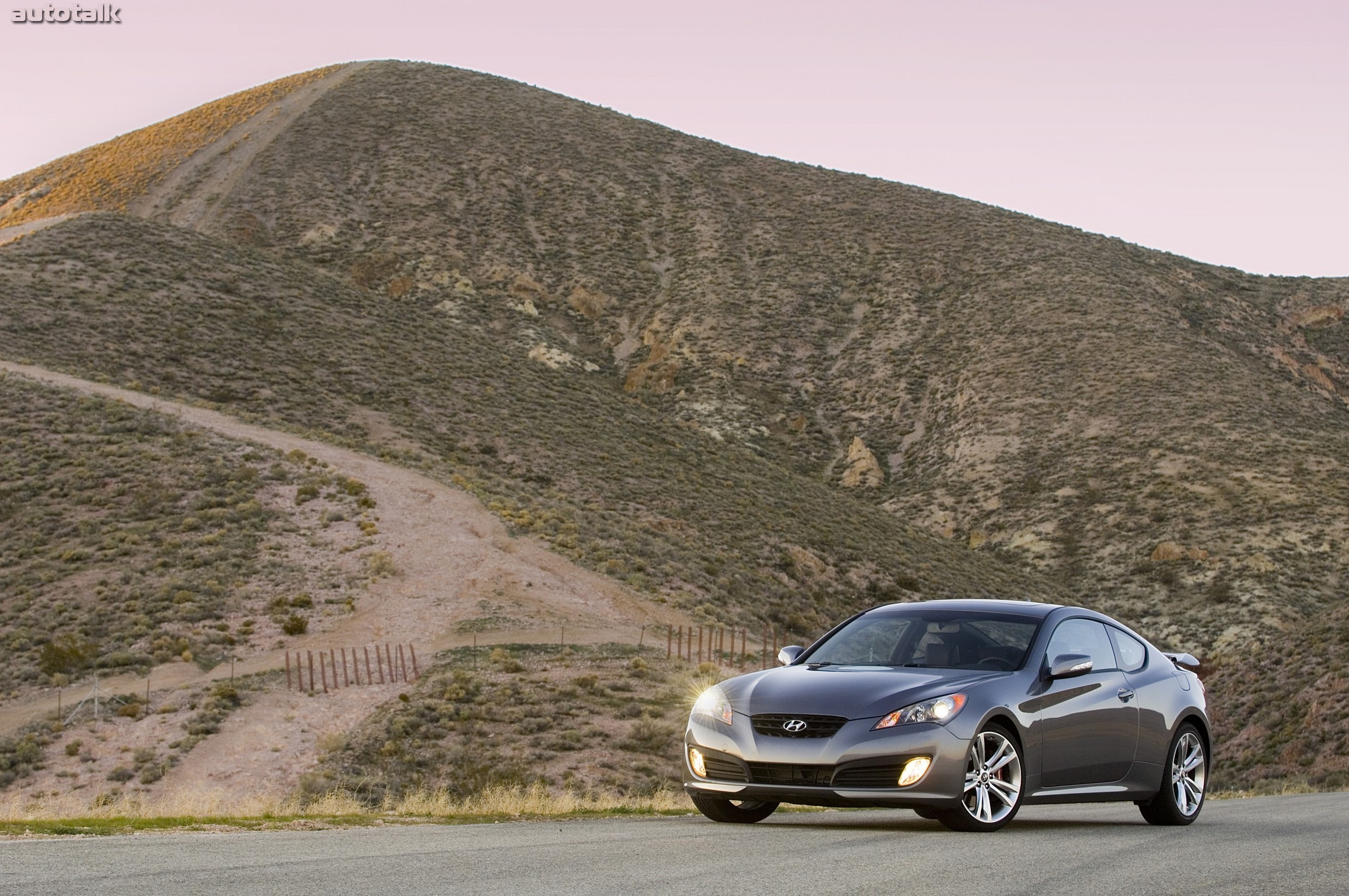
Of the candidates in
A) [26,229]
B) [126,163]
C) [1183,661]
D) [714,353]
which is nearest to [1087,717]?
[1183,661]

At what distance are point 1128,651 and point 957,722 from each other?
2644mm

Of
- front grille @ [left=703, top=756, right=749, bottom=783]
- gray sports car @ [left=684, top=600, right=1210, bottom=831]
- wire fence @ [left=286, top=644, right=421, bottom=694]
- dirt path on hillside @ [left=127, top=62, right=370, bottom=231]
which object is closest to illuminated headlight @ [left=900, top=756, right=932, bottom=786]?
gray sports car @ [left=684, top=600, right=1210, bottom=831]

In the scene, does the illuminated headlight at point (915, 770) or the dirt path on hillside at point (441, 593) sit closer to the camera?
the illuminated headlight at point (915, 770)

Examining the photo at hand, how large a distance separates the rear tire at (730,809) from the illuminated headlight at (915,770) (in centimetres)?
142

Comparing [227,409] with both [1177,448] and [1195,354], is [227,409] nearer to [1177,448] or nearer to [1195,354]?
Result: [1177,448]

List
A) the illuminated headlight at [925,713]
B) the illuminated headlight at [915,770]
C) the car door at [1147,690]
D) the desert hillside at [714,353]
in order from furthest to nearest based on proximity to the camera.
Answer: the desert hillside at [714,353]
the car door at [1147,690]
the illuminated headlight at [925,713]
the illuminated headlight at [915,770]

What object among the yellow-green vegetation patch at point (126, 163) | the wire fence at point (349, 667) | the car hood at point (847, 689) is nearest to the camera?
the car hood at point (847, 689)

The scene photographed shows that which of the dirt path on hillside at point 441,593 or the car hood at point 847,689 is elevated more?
the car hood at point 847,689

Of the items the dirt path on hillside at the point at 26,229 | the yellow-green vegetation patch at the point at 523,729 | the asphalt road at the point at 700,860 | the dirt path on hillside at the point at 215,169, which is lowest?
the yellow-green vegetation patch at the point at 523,729

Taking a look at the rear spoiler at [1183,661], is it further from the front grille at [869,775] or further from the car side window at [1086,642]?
the front grille at [869,775]

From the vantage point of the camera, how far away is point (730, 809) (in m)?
9.59

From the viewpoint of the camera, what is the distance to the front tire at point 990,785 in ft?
28.4

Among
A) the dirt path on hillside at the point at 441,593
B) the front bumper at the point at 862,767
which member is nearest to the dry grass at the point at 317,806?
the front bumper at the point at 862,767

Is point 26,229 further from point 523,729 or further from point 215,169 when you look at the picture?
point 523,729
